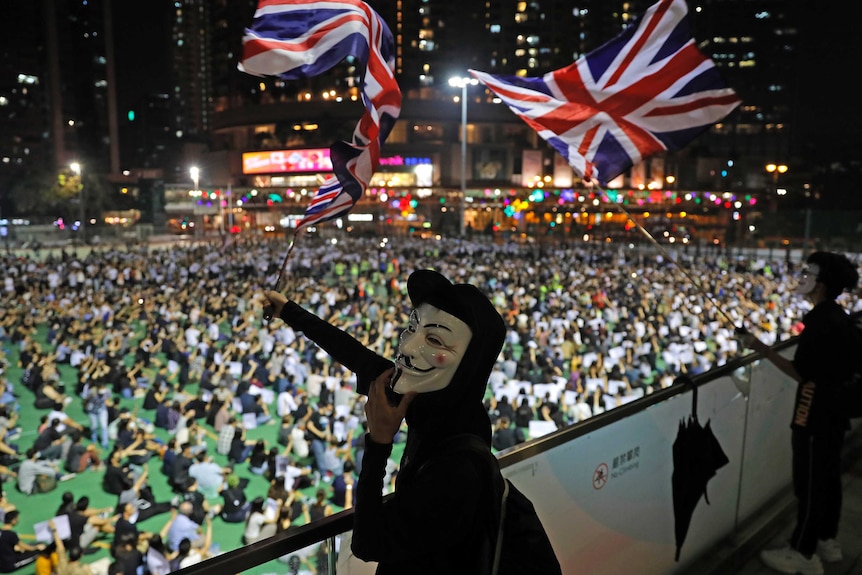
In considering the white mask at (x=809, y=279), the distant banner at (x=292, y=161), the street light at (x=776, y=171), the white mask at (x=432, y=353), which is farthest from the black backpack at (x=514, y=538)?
the street light at (x=776, y=171)

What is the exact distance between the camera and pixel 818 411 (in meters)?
3.54

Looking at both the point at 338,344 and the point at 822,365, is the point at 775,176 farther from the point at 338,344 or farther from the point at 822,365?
the point at 338,344

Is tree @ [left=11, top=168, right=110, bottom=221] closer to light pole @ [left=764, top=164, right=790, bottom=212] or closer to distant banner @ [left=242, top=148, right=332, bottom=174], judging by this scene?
distant banner @ [left=242, top=148, right=332, bottom=174]

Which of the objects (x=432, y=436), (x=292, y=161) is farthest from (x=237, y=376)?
(x=292, y=161)

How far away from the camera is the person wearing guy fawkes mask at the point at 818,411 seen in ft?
11.3

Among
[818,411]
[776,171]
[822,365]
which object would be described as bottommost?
[818,411]

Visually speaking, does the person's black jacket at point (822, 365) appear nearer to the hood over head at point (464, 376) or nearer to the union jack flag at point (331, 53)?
the union jack flag at point (331, 53)

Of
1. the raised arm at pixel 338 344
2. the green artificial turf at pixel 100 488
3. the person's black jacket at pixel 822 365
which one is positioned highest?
the raised arm at pixel 338 344

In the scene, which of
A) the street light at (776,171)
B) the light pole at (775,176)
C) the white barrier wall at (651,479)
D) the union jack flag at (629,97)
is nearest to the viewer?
the white barrier wall at (651,479)

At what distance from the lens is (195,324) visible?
53.2 feet

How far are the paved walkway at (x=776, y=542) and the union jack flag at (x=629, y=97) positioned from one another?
89.9 inches

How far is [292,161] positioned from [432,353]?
69.0 meters

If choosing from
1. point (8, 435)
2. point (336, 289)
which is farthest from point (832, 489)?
point (336, 289)

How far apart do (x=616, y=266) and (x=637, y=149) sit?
2457 cm
